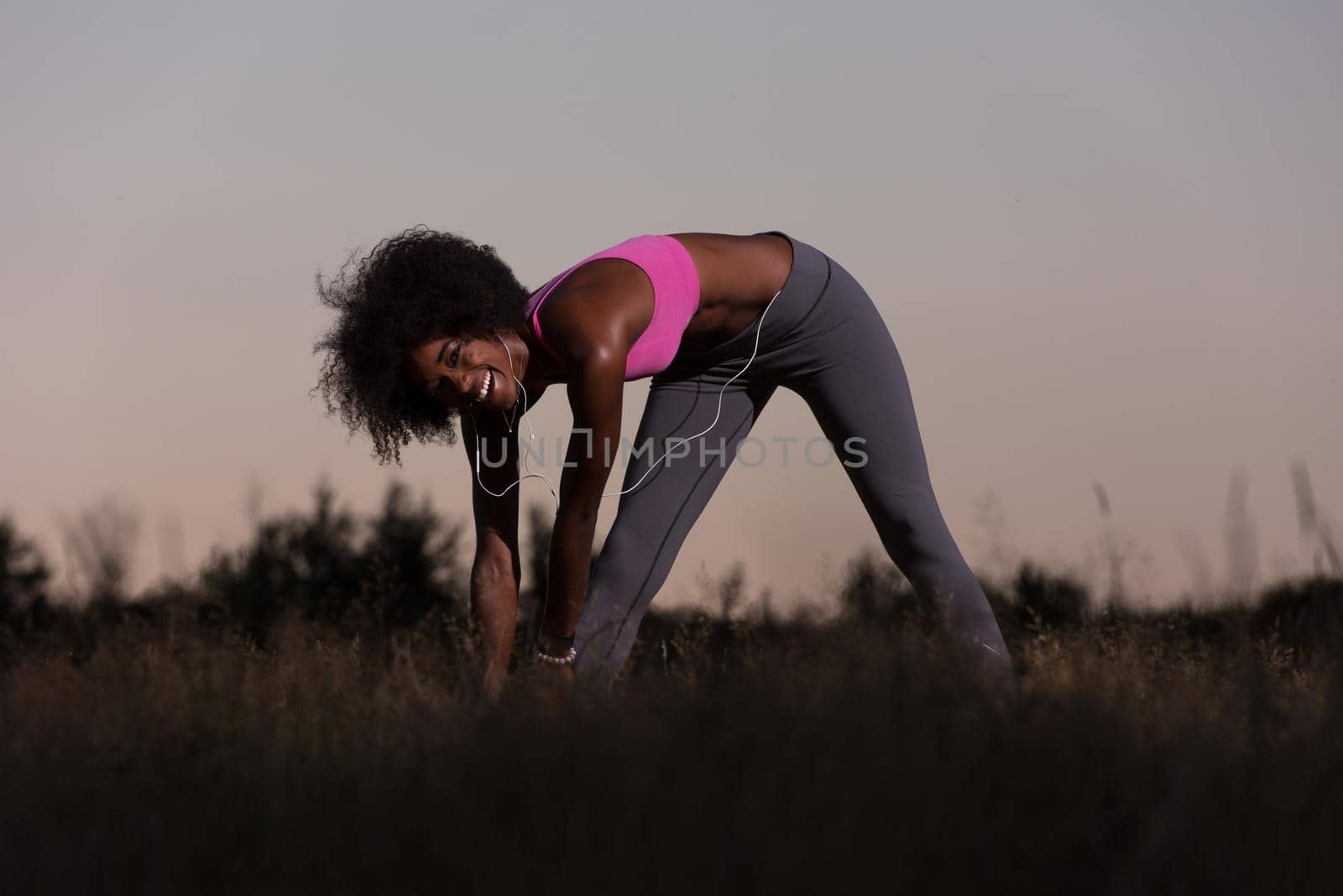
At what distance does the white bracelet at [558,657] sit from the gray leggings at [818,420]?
67mm

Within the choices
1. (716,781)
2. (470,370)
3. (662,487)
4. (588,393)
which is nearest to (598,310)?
(588,393)

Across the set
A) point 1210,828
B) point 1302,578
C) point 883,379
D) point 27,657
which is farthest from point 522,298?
point 1210,828

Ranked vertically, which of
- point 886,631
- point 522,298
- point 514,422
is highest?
point 522,298

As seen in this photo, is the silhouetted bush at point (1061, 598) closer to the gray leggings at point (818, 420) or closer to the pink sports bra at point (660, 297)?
the gray leggings at point (818, 420)

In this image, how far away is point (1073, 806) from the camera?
249cm

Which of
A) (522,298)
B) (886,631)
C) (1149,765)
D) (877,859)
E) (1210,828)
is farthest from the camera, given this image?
(522,298)

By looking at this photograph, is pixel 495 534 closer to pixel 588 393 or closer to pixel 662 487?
pixel 662 487

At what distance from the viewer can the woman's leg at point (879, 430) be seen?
164 inches

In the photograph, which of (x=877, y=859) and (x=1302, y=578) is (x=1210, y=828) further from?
(x=1302, y=578)

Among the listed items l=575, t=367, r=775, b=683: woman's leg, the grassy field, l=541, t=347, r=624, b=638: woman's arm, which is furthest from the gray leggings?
the grassy field

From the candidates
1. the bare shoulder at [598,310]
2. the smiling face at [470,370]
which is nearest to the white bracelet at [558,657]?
the smiling face at [470,370]

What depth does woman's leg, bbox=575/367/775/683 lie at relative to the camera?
14.0 ft

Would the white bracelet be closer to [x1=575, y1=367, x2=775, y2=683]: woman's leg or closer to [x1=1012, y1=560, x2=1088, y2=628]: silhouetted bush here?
[x1=575, y1=367, x2=775, y2=683]: woman's leg

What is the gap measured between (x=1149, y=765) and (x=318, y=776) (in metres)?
1.70
